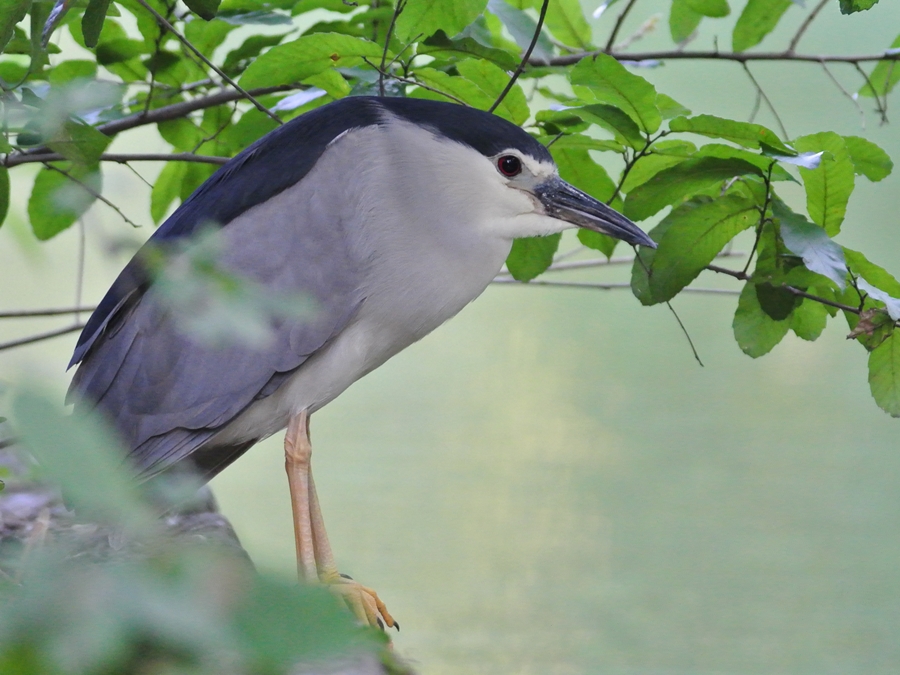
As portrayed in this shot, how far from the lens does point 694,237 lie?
34.0 inches

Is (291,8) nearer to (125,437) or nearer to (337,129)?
(337,129)

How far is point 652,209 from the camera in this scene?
0.87 m

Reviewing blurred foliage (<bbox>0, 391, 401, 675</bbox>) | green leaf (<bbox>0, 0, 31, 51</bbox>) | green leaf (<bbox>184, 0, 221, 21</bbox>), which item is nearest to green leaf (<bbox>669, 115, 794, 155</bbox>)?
green leaf (<bbox>184, 0, 221, 21</bbox>)

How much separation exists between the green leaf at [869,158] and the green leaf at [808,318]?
14 cm

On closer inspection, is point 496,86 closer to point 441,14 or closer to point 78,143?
point 441,14

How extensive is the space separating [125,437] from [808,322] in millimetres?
678

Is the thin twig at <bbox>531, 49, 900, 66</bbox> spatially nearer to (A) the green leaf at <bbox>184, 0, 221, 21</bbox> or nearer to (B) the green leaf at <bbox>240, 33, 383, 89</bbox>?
(B) the green leaf at <bbox>240, 33, 383, 89</bbox>

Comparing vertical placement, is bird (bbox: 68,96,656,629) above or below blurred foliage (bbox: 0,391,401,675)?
below

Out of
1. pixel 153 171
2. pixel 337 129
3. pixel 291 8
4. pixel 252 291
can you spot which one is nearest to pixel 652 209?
pixel 337 129

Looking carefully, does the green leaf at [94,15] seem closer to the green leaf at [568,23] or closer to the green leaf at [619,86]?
the green leaf at [619,86]

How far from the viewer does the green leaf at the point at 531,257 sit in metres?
1.00

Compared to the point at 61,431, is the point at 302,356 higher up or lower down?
lower down

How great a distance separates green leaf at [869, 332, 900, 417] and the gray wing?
0.48m

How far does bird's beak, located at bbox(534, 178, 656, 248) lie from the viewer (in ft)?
2.84
